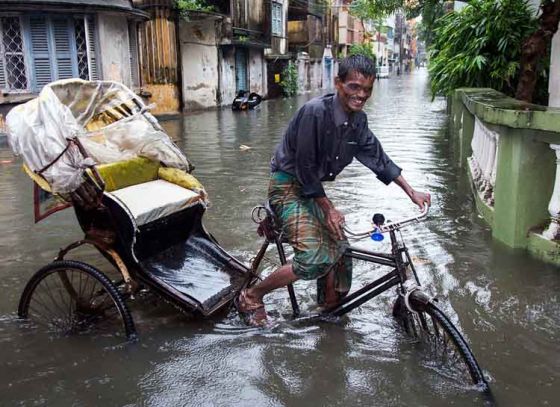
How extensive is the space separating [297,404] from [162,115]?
1605 cm

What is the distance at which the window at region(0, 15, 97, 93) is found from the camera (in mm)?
13062

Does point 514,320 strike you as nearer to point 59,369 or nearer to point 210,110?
point 59,369

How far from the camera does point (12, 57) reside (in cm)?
1316

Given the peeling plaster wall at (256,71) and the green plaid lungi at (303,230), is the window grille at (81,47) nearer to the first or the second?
the green plaid lungi at (303,230)

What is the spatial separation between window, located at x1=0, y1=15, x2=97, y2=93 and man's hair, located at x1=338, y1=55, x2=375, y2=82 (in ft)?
39.6

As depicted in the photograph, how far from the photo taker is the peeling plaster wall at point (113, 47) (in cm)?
1437

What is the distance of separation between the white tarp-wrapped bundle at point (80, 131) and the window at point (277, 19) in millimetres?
25850

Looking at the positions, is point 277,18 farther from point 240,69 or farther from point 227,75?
point 227,75

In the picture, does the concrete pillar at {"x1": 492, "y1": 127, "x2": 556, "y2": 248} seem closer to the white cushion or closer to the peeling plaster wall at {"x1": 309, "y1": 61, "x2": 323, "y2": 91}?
the white cushion

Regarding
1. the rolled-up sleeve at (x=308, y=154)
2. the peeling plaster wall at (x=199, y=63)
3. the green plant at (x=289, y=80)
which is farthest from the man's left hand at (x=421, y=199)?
the green plant at (x=289, y=80)

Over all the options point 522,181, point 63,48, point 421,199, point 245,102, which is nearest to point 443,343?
point 421,199

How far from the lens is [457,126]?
11.7 m

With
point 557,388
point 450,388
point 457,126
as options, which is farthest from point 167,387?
point 457,126

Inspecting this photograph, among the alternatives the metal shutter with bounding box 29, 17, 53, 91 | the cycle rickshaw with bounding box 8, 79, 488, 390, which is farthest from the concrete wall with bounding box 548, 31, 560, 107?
the metal shutter with bounding box 29, 17, 53, 91
